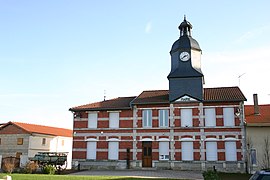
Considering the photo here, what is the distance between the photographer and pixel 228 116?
24.6 metres

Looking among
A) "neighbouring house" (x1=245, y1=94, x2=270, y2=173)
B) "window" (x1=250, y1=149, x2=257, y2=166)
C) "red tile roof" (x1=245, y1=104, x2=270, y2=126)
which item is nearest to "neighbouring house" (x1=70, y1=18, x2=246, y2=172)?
"neighbouring house" (x1=245, y1=94, x2=270, y2=173)

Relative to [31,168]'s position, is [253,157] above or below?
above

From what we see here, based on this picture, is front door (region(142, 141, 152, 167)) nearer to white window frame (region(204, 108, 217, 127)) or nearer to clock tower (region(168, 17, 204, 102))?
clock tower (region(168, 17, 204, 102))

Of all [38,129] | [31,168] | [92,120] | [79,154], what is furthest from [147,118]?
[38,129]

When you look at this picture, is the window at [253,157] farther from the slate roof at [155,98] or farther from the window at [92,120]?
the window at [92,120]

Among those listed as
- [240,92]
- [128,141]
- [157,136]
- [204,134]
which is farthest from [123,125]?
[240,92]

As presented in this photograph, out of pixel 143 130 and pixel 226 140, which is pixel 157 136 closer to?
pixel 143 130

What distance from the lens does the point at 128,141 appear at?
85.5 feet

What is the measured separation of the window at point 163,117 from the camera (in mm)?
25750

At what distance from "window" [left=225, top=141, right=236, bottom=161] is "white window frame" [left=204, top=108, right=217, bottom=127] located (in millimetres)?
A: 1940

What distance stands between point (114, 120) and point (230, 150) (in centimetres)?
996

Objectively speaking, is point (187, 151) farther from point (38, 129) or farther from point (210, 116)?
point (38, 129)

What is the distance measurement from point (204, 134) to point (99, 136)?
898cm

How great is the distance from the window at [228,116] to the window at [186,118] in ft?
8.93
